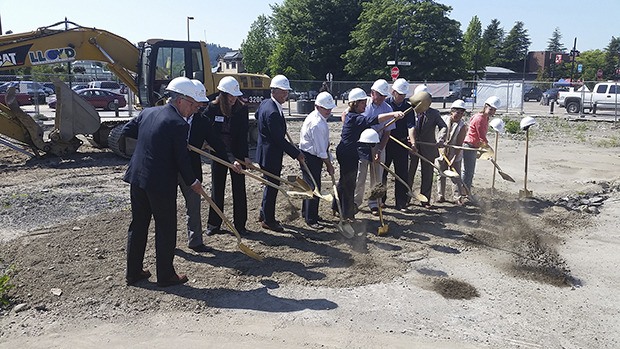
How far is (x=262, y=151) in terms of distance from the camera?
6496 mm

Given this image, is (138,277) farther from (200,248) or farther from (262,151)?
(262,151)

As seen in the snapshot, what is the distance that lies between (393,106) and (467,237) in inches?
83.7

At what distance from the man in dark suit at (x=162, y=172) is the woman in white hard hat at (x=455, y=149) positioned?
4511 millimetres

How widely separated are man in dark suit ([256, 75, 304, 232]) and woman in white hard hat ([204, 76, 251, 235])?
23cm

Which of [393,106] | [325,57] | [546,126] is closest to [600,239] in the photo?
[393,106]

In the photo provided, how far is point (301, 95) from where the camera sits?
1361 inches

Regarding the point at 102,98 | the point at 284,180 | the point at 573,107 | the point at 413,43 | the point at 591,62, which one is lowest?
the point at 284,180

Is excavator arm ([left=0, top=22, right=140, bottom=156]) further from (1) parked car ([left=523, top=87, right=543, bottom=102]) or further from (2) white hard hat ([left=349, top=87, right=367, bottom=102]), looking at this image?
(1) parked car ([left=523, top=87, right=543, bottom=102])

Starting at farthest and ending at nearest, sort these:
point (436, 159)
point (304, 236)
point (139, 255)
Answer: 1. point (436, 159)
2. point (304, 236)
3. point (139, 255)

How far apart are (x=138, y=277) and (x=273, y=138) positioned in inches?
89.8

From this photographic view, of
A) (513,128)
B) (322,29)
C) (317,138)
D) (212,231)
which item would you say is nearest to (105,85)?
(513,128)

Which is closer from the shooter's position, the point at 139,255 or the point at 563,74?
the point at 139,255

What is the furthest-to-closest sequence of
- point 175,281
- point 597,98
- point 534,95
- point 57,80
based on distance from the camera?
1. point 534,95
2. point 597,98
3. point 57,80
4. point 175,281

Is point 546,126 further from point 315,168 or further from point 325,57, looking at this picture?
point 325,57
